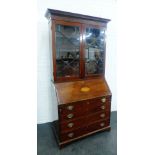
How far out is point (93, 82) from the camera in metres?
2.17

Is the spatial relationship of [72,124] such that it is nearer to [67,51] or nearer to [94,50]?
[67,51]

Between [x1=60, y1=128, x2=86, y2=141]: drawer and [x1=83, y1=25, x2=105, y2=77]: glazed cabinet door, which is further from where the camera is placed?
[x1=83, y1=25, x2=105, y2=77]: glazed cabinet door

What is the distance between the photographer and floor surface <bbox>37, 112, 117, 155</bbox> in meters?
1.83

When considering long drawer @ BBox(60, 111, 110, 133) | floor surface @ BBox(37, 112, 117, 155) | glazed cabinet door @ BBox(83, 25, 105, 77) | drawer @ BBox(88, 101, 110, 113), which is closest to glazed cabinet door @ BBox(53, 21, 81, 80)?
glazed cabinet door @ BBox(83, 25, 105, 77)

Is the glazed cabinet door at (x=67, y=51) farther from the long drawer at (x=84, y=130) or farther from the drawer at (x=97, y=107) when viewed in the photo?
the long drawer at (x=84, y=130)

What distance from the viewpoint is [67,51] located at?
201 centimetres

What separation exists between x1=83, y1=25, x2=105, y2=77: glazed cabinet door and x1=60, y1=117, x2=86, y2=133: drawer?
2.29 feet

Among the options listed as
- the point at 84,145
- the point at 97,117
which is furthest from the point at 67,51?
the point at 84,145

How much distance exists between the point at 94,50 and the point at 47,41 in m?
0.79

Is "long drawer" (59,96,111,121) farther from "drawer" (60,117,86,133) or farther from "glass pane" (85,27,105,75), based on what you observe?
"glass pane" (85,27,105,75)

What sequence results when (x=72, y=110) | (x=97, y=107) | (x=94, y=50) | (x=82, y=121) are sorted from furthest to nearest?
(x=94, y=50), (x=97, y=107), (x=82, y=121), (x=72, y=110)

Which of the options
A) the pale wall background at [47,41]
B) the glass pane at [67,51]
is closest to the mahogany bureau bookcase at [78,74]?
the glass pane at [67,51]

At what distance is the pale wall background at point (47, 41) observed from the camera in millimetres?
2164
